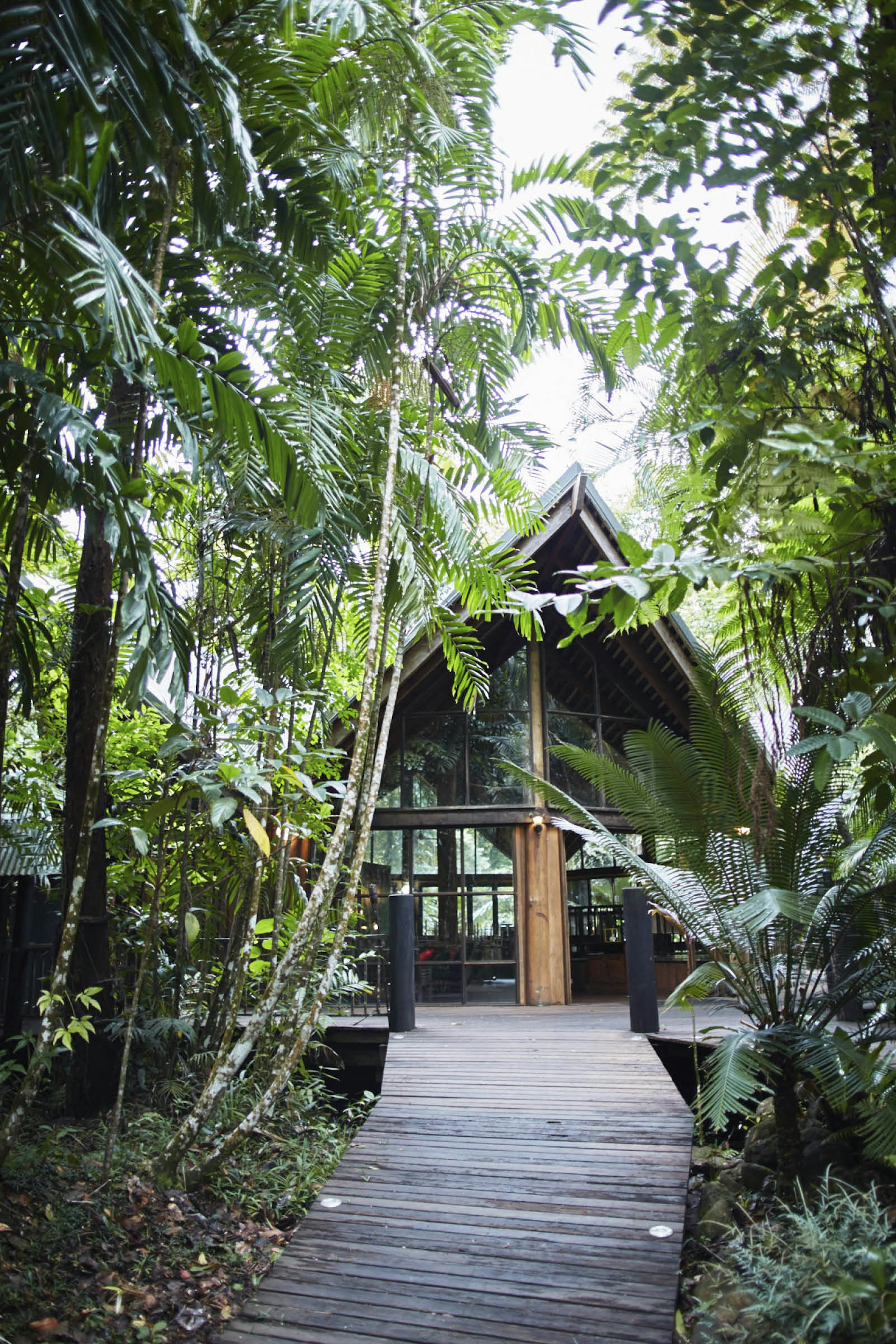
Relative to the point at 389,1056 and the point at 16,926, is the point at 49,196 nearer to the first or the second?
the point at 16,926

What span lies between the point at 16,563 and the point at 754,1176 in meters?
4.29

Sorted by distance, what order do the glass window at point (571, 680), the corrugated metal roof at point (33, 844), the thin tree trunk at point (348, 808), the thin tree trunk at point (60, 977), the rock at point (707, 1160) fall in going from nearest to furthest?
the thin tree trunk at point (60, 977) < the thin tree trunk at point (348, 808) < the rock at point (707, 1160) < the corrugated metal roof at point (33, 844) < the glass window at point (571, 680)

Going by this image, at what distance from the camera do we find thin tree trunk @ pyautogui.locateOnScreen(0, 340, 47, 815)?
141 inches

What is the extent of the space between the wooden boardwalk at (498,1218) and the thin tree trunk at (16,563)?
8.20 feet

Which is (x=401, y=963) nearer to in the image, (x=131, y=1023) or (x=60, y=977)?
(x=131, y=1023)

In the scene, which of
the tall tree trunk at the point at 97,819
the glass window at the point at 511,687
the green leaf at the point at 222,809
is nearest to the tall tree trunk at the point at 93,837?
the tall tree trunk at the point at 97,819

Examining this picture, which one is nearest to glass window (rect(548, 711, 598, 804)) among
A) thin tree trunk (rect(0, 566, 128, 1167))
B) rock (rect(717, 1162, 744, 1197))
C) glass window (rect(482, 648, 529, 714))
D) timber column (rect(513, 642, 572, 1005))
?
timber column (rect(513, 642, 572, 1005))

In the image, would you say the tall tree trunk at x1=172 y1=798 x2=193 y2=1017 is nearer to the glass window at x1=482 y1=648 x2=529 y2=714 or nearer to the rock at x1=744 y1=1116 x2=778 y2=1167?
the rock at x1=744 y1=1116 x2=778 y2=1167

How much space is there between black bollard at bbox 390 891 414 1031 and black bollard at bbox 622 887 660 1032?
159 cm

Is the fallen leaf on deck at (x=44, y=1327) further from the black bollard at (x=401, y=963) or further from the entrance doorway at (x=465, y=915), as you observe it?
the entrance doorway at (x=465, y=915)

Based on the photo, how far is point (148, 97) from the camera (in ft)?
→ 10.0

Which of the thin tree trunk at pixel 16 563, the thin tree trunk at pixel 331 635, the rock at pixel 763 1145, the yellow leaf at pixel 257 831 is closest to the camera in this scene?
the yellow leaf at pixel 257 831

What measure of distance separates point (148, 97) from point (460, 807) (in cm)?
Answer: 763

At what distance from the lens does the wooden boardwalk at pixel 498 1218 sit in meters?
3.21
